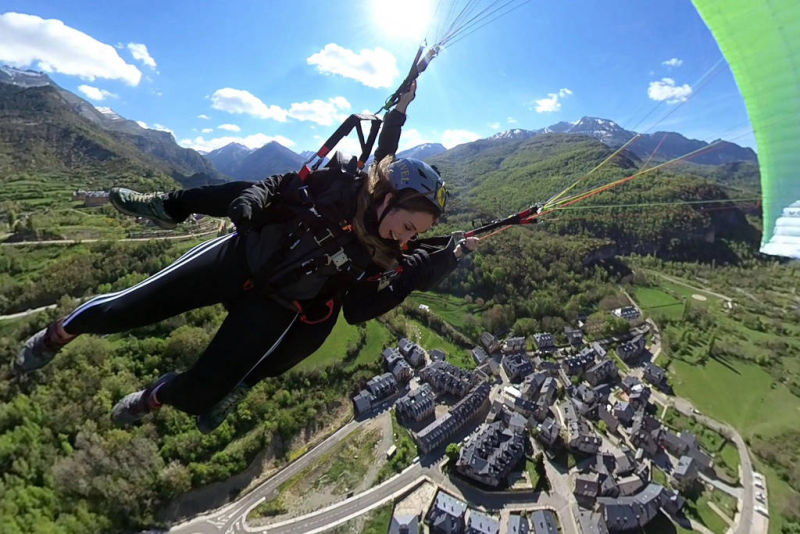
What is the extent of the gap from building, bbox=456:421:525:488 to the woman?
19.8 metres

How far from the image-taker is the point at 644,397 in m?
27.2

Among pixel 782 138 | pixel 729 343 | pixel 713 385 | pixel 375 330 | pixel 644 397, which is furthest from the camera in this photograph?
pixel 729 343

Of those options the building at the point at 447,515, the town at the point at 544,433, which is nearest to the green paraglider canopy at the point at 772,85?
the building at the point at 447,515

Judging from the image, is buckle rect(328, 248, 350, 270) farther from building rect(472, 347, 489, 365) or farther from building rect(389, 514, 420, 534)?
building rect(472, 347, 489, 365)

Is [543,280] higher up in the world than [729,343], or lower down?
higher up

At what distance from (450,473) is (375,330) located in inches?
602

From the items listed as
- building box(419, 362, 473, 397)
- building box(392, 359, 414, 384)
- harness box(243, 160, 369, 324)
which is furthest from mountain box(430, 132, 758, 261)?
harness box(243, 160, 369, 324)

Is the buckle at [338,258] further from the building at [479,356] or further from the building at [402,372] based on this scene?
the building at [479,356]

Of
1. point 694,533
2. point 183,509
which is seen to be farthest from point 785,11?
point 183,509

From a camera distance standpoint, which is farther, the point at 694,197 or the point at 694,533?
the point at 694,197

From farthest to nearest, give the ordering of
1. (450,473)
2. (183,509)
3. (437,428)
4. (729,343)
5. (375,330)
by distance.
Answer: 1. (729,343)
2. (375,330)
3. (437,428)
4. (450,473)
5. (183,509)

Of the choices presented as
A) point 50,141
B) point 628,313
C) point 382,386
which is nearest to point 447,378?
point 382,386

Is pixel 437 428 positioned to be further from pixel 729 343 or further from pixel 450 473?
pixel 729 343

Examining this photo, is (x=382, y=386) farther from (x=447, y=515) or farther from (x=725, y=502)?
(x=725, y=502)
